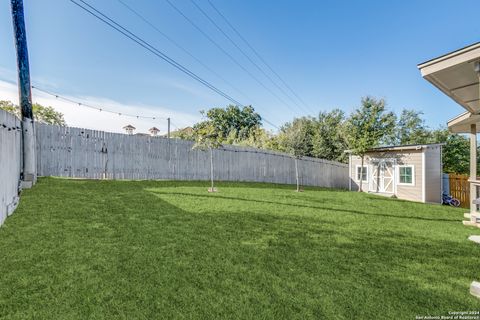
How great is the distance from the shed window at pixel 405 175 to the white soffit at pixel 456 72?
7881 millimetres

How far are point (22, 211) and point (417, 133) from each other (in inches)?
1188

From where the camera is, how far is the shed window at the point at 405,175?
11.7 meters

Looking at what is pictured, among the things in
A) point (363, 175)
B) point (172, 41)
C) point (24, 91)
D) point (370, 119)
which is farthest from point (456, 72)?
point (370, 119)

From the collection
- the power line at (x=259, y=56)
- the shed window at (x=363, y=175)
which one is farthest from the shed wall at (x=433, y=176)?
the power line at (x=259, y=56)

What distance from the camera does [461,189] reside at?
11461 mm

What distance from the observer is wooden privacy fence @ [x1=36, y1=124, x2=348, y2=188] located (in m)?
7.47

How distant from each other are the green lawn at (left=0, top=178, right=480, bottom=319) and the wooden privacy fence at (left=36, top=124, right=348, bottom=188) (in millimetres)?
3524

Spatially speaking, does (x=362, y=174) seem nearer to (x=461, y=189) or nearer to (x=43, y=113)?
(x=461, y=189)

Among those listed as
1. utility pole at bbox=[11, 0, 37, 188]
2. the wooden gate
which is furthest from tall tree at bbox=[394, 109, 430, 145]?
utility pole at bbox=[11, 0, 37, 188]

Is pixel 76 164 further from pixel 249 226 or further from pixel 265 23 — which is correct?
pixel 265 23

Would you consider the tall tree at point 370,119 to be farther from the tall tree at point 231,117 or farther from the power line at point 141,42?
the tall tree at point 231,117

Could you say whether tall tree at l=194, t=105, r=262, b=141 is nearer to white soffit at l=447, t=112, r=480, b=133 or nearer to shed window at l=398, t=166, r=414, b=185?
shed window at l=398, t=166, r=414, b=185

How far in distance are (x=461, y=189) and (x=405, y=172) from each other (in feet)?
8.22

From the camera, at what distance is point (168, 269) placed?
2346mm
